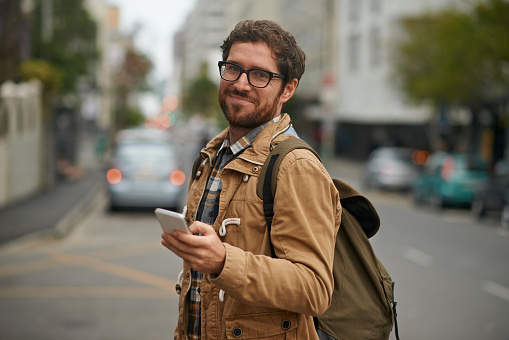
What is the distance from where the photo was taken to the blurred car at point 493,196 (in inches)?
668

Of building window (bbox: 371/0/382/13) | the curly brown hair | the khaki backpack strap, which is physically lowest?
the khaki backpack strap

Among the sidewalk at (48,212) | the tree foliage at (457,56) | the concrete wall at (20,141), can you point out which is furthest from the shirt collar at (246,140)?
the tree foliage at (457,56)

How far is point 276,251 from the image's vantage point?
225cm

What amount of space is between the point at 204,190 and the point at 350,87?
46.6 meters

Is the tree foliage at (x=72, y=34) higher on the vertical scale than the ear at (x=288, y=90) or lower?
higher

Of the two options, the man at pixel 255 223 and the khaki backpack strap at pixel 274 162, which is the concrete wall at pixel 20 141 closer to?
the man at pixel 255 223

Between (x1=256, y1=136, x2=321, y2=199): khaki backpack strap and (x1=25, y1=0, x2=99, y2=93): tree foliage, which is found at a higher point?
(x1=25, y1=0, x2=99, y2=93): tree foliage

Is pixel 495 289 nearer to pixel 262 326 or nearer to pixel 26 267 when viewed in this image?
pixel 26 267

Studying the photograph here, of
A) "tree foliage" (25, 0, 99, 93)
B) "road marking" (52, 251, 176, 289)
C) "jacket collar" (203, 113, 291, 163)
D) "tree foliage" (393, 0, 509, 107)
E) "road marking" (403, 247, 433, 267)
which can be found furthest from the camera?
"tree foliage" (25, 0, 99, 93)

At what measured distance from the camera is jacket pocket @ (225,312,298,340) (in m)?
2.33

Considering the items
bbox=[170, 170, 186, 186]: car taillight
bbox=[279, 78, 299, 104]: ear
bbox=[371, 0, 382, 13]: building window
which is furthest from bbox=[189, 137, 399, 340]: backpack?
bbox=[371, 0, 382, 13]: building window

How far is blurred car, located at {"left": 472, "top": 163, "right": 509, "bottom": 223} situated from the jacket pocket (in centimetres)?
1515

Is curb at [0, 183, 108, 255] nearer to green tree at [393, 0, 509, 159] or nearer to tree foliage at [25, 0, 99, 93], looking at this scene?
green tree at [393, 0, 509, 159]

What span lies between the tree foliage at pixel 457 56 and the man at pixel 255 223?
1751cm
